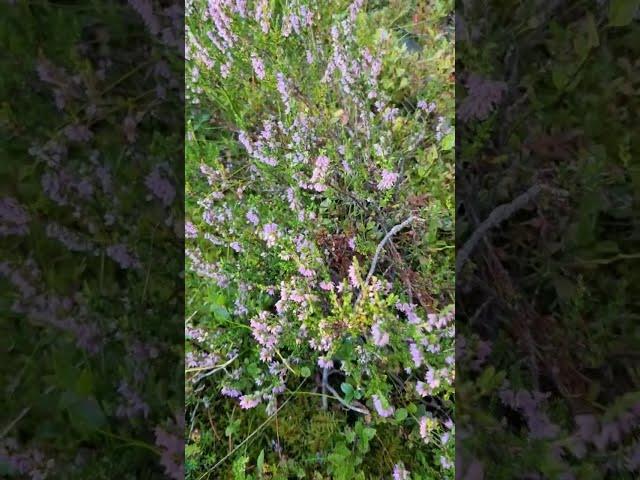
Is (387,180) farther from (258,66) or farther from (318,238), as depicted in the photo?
(258,66)

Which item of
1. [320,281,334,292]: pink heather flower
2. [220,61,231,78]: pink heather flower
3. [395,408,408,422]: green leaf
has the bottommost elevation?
[395,408,408,422]: green leaf

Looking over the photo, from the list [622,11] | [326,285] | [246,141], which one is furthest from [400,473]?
[622,11]

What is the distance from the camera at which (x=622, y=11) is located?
1.01 metres

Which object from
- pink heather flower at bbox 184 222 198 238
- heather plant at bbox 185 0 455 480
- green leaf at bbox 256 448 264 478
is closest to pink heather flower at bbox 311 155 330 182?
heather plant at bbox 185 0 455 480

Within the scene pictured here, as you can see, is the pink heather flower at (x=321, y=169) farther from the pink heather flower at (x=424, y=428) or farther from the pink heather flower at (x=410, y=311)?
the pink heather flower at (x=424, y=428)

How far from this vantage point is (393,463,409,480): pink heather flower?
1027 millimetres

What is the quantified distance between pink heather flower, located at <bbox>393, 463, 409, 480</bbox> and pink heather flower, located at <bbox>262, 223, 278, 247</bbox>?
1.46 feet

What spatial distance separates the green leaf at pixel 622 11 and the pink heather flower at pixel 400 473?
841 millimetres

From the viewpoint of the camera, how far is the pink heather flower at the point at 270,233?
1073 mm

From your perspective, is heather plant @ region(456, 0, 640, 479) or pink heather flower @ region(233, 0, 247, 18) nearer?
heather plant @ region(456, 0, 640, 479)

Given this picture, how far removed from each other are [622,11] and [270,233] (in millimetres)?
712

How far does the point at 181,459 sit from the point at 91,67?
0.75 m

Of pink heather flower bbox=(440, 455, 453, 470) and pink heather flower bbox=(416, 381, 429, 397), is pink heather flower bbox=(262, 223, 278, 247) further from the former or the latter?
pink heather flower bbox=(440, 455, 453, 470)

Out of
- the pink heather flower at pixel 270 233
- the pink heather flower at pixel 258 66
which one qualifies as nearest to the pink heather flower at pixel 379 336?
the pink heather flower at pixel 270 233
